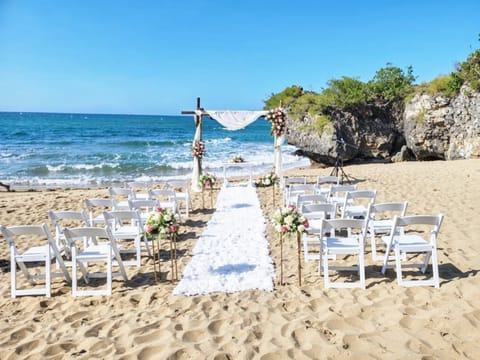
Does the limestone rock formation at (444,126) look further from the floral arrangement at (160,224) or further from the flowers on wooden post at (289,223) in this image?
the floral arrangement at (160,224)

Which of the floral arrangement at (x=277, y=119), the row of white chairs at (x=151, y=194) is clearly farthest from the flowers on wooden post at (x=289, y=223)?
the floral arrangement at (x=277, y=119)

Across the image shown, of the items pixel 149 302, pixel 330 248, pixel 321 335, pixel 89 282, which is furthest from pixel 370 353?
pixel 89 282

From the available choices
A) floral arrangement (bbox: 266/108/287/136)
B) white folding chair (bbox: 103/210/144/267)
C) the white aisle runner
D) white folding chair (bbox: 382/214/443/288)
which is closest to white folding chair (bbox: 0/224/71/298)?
white folding chair (bbox: 103/210/144/267)

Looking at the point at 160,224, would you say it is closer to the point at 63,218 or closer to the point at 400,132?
the point at 63,218

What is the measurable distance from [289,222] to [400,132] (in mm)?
17507

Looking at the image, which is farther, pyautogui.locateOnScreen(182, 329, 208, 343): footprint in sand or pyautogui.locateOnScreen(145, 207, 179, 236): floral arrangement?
pyautogui.locateOnScreen(145, 207, 179, 236): floral arrangement

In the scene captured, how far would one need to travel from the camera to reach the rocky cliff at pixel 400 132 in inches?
651

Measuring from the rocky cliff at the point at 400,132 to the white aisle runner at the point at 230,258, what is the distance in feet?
34.2

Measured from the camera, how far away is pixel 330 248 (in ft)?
14.4

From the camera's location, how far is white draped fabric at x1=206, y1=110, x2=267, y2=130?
38.2ft

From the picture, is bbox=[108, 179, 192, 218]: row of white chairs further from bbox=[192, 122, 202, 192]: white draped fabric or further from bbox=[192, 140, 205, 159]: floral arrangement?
bbox=[192, 140, 205, 159]: floral arrangement

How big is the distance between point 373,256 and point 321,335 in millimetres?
2150

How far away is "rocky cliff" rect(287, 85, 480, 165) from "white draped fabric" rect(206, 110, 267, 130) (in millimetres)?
6243

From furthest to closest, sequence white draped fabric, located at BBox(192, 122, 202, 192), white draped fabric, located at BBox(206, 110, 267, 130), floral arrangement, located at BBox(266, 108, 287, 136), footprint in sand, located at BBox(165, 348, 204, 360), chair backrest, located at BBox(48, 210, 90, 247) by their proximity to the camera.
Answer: white draped fabric, located at BBox(206, 110, 267, 130) → floral arrangement, located at BBox(266, 108, 287, 136) → white draped fabric, located at BBox(192, 122, 202, 192) → chair backrest, located at BBox(48, 210, 90, 247) → footprint in sand, located at BBox(165, 348, 204, 360)
